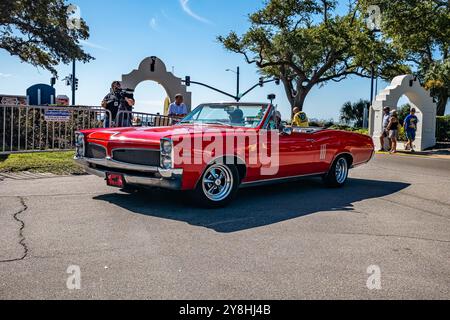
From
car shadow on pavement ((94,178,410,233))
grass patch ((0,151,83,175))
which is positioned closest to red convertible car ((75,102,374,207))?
car shadow on pavement ((94,178,410,233))

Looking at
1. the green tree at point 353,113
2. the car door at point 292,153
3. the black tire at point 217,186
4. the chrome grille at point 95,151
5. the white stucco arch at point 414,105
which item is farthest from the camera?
the green tree at point 353,113

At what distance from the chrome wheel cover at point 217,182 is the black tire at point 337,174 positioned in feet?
8.32

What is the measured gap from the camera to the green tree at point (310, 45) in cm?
3227

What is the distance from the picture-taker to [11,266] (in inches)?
137

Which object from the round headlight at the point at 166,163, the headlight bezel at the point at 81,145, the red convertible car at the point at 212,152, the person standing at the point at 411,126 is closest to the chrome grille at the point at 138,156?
the red convertible car at the point at 212,152

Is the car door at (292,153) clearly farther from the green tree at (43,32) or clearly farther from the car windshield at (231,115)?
the green tree at (43,32)

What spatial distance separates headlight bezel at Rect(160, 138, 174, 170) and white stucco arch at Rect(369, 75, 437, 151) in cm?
1608

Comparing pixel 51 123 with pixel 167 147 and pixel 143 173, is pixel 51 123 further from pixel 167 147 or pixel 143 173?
pixel 167 147

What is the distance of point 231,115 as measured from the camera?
6.78 metres

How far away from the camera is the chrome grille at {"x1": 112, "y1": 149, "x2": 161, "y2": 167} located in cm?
534

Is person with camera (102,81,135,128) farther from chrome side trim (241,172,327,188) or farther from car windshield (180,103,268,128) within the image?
chrome side trim (241,172,327,188)

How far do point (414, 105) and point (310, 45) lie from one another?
46.3ft

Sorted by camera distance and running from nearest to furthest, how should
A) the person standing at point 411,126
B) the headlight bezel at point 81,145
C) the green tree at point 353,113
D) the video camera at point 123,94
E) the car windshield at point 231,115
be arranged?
the headlight bezel at point 81,145
the car windshield at point 231,115
the video camera at point 123,94
the person standing at point 411,126
the green tree at point 353,113
